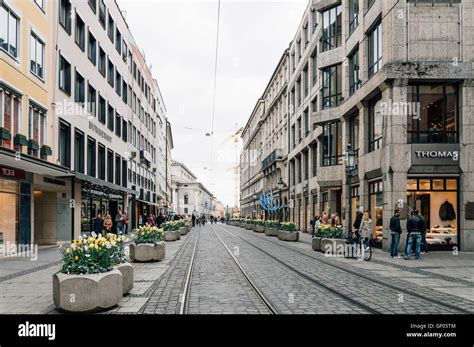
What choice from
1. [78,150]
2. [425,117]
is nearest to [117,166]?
[78,150]

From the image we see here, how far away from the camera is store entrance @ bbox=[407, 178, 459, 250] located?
2220 centimetres

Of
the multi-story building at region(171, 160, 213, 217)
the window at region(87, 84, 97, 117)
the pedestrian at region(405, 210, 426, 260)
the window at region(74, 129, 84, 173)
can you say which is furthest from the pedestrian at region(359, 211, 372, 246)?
the multi-story building at region(171, 160, 213, 217)

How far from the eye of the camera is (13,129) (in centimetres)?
2006

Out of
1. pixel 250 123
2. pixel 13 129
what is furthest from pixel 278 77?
pixel 13 129

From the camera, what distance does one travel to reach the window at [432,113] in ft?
73.4

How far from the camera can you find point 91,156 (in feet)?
110

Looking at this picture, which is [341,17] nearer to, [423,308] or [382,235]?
[382,235]

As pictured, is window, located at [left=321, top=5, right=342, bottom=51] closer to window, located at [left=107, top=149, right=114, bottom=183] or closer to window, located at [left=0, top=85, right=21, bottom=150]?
window, located at [left=107, top=149, right=114, bottom=183]

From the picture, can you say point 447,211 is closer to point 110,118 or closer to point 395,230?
point 395,230

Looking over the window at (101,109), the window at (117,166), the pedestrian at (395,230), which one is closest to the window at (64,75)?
the window at (101,109)

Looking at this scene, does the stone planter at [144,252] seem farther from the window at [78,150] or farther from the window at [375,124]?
the window at [78,150]

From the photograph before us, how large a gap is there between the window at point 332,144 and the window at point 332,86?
58.9 inches

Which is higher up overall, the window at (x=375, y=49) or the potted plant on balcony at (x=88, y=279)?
the window at (x=375, y=49)

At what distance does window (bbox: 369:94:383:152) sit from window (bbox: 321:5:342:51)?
386 inches
